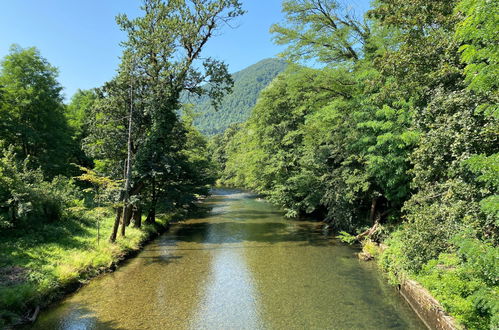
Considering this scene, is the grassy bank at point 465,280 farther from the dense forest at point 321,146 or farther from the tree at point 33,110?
the tree at point 33,110

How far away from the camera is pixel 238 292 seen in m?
11.2

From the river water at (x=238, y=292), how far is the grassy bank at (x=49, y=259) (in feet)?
1.80

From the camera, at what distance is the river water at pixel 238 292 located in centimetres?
882

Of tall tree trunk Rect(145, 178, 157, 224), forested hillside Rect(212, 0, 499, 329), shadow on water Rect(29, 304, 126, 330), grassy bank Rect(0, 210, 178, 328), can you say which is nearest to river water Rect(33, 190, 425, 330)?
shadow on water Rect(29, 304, 126, 330)

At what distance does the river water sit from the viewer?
882 centimetres

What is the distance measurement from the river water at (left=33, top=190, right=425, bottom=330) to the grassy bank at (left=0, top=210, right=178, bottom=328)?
55 cm

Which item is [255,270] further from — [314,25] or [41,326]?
[314,25]

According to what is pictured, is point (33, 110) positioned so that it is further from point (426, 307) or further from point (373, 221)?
point (426, 307)

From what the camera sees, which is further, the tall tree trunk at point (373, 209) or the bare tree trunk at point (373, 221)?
the tall tree trunk at point (373, 209)

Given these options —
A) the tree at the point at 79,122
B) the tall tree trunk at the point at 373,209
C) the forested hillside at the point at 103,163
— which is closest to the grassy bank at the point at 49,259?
the forested hillside at the point at 103,163

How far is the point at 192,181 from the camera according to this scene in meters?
22.6

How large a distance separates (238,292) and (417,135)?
8.90 m

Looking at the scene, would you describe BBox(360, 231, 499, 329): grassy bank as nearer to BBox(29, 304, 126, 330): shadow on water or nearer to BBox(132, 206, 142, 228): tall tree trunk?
BBox(29, 304, 126, 330): shadow on water

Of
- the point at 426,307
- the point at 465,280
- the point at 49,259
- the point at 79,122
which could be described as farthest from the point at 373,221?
the point at 79,122
